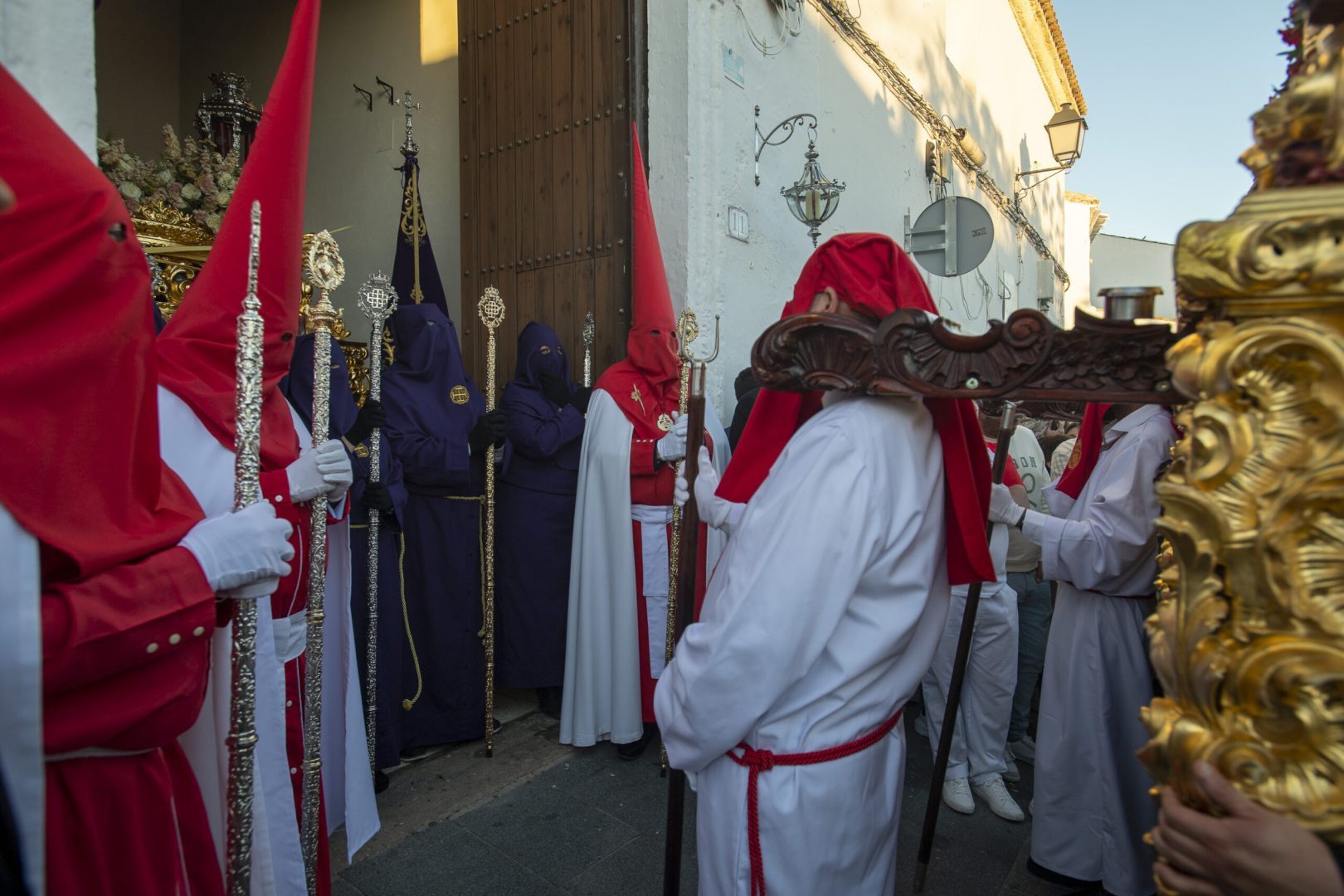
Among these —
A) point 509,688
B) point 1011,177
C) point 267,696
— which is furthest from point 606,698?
point 1011,177

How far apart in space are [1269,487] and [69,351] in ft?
5.77

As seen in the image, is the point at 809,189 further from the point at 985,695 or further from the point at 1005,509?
the point at 985,695

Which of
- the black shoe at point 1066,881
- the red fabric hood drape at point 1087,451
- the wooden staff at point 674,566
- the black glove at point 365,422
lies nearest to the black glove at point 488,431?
the black glove at point 365,422

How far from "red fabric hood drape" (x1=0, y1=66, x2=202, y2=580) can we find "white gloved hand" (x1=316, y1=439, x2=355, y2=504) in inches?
38.5

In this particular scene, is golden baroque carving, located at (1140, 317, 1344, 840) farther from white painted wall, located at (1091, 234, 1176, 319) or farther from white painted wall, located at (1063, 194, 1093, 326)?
white painted wall, located at (1091, 234, 1176, 319)

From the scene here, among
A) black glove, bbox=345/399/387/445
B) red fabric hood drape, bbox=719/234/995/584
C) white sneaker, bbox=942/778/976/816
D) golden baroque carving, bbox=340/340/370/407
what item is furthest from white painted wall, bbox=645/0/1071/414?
red fabric hood drape, bbox=719/234/995/584

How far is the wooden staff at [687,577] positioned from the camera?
2184mm

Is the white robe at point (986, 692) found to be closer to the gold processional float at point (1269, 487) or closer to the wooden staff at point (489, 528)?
the wooden staff at point (489, 528)

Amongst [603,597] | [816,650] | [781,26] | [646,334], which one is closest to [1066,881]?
[816,650]

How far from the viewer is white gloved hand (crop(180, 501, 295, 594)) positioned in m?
1.54

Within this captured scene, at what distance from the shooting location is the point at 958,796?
3674mm

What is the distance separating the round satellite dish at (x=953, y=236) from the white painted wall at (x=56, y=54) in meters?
5.88

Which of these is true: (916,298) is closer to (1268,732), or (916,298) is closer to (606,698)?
(1268,732)

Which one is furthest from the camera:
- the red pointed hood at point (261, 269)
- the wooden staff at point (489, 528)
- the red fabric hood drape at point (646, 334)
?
the red fabric hood drape at point (646, 334)
